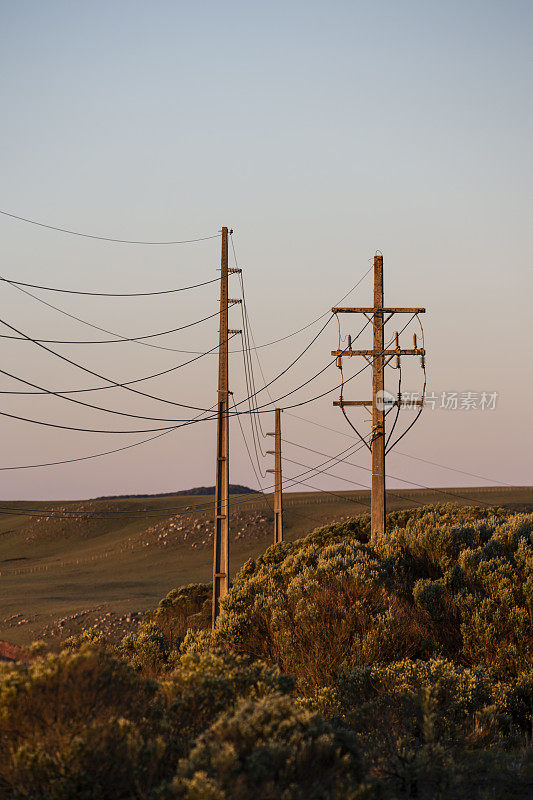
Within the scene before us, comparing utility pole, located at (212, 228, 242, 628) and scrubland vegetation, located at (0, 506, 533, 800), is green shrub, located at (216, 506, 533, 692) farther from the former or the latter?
utility pole, located at (212, 228, 242, 628)

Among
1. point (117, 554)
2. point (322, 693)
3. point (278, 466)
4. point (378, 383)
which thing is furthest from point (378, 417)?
point (117, 554)

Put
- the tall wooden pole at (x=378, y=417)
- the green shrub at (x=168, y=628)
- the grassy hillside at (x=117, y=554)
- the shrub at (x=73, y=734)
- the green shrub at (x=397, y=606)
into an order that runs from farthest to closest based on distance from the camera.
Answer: the grassy hillside at (x=117, y=554), the tall wooden pole at (x=378, y=417), the green shrub at (x=168, y=628), the green shrub at (x=397, y=606), the shrub at (x=73, y=734)

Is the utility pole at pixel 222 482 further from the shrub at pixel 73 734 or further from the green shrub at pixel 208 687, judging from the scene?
the shrub at pixel 73 734

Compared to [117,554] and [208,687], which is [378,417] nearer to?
[208,687]

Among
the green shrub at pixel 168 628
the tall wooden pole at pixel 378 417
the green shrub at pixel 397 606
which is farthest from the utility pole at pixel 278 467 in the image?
the green shrub at pixel 397 606

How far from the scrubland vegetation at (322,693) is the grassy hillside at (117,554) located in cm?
2475

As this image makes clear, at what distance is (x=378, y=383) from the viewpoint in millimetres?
22938

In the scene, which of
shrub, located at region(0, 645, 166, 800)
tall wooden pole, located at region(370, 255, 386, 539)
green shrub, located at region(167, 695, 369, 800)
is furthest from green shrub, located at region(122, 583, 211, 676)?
green shrub, located at region(167, 695, 369, 800)

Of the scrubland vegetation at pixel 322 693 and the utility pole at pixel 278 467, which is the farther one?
the utility pole at pixel 278 467

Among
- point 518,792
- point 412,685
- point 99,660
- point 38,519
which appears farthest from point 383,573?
point 38,519

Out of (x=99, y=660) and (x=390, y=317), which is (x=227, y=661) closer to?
(x=99, y=660)

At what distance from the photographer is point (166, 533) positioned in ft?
290

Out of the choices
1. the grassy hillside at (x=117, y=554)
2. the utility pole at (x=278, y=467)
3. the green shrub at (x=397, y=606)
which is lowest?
the grassy hillside at (x=117, y=554)

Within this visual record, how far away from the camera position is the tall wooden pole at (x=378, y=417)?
22.4 metres
